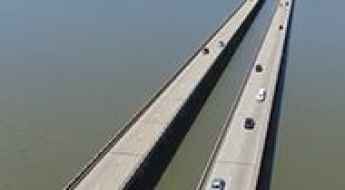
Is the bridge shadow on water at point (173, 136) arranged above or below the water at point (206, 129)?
above

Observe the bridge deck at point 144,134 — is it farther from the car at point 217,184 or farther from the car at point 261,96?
the car at point 261,96

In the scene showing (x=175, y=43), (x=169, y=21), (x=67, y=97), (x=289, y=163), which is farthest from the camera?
(x=169, y=21)

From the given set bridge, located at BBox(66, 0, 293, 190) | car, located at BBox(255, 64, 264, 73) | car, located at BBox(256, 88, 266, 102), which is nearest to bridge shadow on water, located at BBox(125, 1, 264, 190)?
bridge, located at BBox(66, 0, 293, 190)

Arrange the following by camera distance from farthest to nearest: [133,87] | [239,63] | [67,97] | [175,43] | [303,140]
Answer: [175,43], [239,63], [133,87], [67,97], [303,140]

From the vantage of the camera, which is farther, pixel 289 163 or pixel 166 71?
pixel 166 71

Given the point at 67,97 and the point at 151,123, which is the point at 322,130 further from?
the point at 67,97

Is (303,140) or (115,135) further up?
(115,135)

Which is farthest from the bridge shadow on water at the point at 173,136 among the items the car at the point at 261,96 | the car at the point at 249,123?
the car at the point at 261,96

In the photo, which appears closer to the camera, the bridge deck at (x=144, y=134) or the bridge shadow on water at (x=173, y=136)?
the bridge deck at (x=144, y=134)

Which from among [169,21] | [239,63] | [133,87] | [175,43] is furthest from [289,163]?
[169,21]
